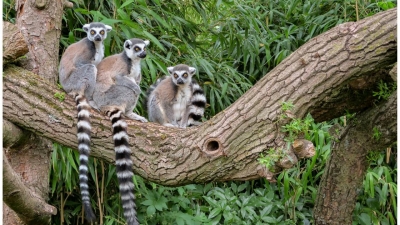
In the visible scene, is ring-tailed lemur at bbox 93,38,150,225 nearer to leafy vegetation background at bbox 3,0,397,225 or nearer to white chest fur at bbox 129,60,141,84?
white chest fur at bbox 129,60,141,84

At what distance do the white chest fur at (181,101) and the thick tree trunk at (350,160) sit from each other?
1089 millimetres

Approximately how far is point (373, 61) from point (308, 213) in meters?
2.31

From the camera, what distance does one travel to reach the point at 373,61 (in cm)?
316

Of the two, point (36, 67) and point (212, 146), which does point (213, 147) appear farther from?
point (36, 67)

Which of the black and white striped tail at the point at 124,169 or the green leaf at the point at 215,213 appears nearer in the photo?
the black and white striped tail at the point at 124,169

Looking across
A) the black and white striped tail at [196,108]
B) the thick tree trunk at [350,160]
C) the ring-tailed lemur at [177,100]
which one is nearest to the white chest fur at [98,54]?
the ring-tailed lemur at [177,100]

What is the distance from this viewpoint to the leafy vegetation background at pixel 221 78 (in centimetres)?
450

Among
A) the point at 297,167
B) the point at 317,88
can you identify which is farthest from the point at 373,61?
the point at 297,167

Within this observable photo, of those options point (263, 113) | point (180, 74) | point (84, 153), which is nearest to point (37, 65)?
point (84, 153)

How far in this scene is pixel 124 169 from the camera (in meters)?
3.38

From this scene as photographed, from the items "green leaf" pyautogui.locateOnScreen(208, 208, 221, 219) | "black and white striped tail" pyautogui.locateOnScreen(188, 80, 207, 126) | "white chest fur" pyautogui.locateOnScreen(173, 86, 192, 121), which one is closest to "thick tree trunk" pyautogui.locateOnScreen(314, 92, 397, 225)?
"green leaf" pyautogui.locateOnScreen(208, 208, 221, 219)

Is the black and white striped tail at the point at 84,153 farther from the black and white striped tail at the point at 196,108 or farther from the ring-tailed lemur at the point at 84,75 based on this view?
the black and white striped tail at the point at 196,108

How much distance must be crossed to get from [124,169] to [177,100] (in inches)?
47.9

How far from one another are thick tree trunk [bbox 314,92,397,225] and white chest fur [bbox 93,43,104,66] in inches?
64.6
